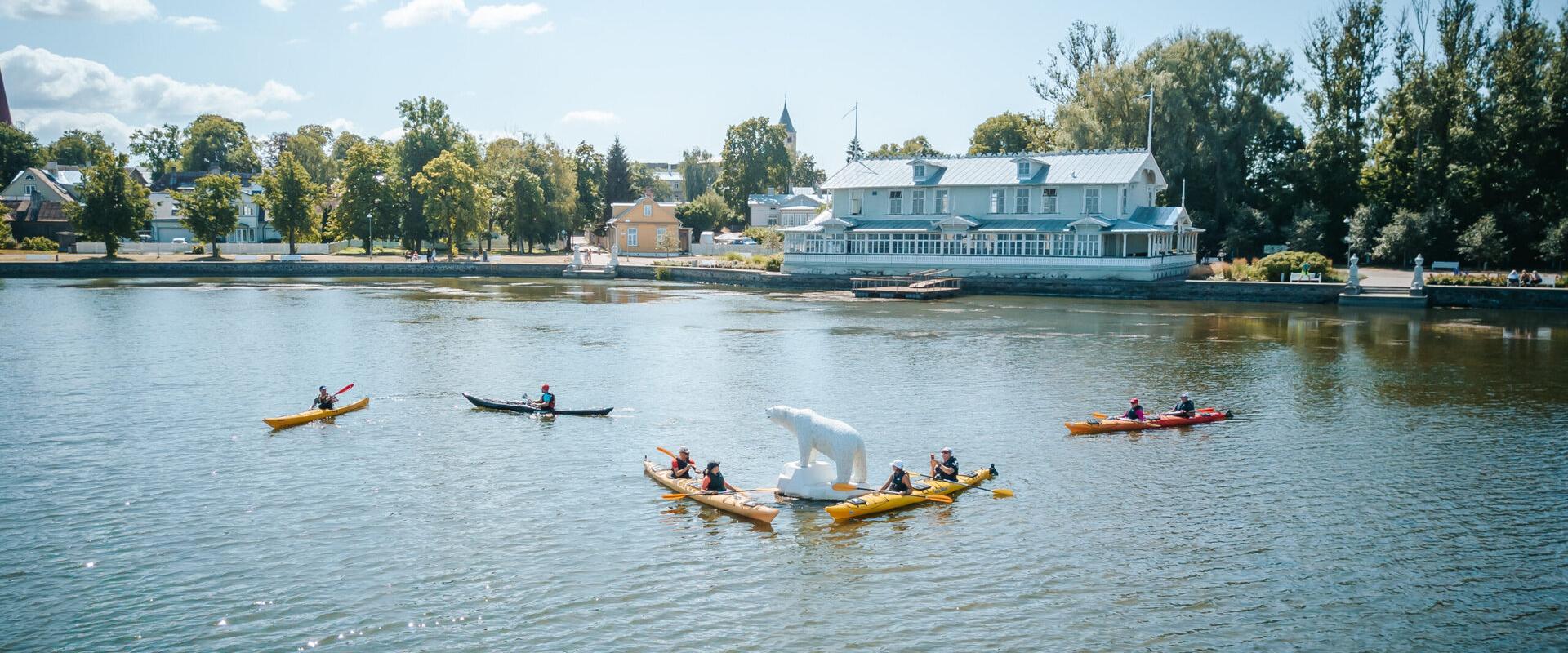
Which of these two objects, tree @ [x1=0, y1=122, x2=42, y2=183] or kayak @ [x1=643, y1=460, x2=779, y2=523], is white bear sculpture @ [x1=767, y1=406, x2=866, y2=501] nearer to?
kayak @ [x1=643, y1=460, x2=779, y2=523]

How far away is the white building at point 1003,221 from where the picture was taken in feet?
253

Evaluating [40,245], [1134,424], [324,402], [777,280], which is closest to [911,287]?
[777,280]

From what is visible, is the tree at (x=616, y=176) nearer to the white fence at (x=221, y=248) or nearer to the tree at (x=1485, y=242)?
the white fence at (x=221, y=248)

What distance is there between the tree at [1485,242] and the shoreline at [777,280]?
10.8 m

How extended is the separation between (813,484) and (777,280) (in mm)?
61986

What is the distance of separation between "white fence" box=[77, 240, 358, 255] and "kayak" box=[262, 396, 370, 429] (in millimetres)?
86821

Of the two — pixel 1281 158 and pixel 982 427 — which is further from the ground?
pixel 1281 158

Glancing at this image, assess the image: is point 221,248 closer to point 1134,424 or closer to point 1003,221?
point 1003,221

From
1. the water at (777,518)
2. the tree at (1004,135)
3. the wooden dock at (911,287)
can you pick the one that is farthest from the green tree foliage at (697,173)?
the water at (777,518)

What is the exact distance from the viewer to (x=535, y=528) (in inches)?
833

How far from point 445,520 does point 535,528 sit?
6.36 ft

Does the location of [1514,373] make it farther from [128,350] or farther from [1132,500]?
[128,350]

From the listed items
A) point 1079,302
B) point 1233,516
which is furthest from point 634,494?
point 1079,302

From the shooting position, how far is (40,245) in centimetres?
10431
